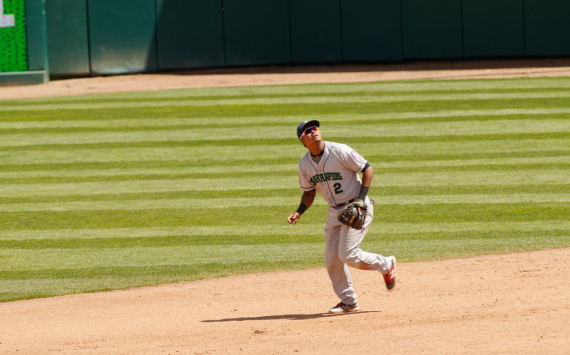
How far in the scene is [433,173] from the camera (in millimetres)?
13133

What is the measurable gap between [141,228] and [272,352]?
18.4 ft

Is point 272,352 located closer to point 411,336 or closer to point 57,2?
point 411,336

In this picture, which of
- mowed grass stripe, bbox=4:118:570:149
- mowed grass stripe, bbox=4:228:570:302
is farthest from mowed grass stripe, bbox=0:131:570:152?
mowed grass stripe, bbox=4:228:570:302

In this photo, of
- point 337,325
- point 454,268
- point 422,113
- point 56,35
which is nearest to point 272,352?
point 337,325

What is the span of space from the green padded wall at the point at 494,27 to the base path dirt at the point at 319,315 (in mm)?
14338

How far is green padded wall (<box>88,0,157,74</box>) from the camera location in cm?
2189

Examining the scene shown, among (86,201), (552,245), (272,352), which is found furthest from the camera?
(86,201)

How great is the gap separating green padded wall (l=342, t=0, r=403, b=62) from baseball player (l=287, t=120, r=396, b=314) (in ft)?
52.7

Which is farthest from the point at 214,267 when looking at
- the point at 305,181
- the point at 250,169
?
the point at 250,169

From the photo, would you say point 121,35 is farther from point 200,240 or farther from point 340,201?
point 340,201

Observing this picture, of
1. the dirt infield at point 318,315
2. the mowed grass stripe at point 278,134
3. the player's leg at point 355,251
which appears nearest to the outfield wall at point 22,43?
the mowed grass stripe at point 278,134

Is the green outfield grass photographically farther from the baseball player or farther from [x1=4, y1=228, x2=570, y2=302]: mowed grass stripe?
the baseball player

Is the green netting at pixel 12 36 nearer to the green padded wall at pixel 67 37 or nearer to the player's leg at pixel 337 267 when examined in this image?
the green padded wall at pixel 67 37

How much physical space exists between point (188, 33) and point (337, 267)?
1651cm
